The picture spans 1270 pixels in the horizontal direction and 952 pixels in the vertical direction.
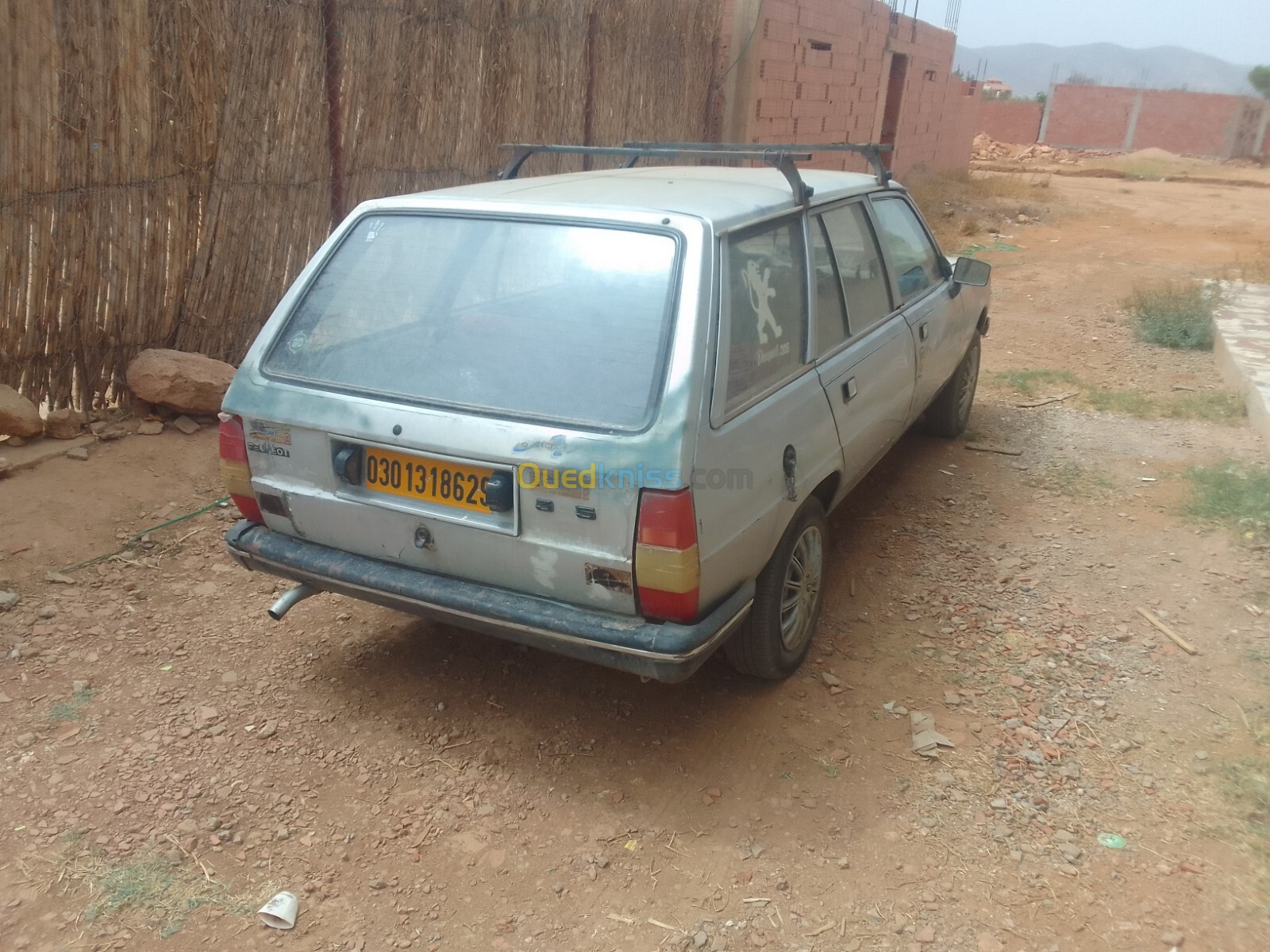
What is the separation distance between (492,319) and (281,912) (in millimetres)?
1657

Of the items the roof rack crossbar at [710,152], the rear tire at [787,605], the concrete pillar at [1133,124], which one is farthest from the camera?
the concrete pillar at [1133,124]

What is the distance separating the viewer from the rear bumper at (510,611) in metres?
2.53

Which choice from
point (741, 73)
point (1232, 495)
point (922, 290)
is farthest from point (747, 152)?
point (741, 73)

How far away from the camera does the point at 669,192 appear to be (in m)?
3.13

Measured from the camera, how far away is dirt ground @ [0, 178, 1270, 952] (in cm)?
242

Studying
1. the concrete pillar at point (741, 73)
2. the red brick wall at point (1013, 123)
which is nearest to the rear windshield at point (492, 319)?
the concrete pillar at point (741, 73)

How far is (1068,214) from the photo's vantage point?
17000 millimetres

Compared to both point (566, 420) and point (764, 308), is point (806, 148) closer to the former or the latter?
point (764, 308)

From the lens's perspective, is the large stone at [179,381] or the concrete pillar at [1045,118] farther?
the concrete pillar at [1045,118]

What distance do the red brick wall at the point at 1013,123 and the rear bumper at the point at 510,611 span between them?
131 feet

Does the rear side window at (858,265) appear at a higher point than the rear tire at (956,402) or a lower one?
higher

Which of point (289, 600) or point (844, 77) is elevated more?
point (844, 77)

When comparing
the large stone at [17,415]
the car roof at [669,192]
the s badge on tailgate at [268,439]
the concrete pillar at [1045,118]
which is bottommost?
A: the large stone at [17,415]

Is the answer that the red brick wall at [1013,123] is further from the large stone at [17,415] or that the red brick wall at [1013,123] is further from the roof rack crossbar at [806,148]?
the large stone at [17,415]
